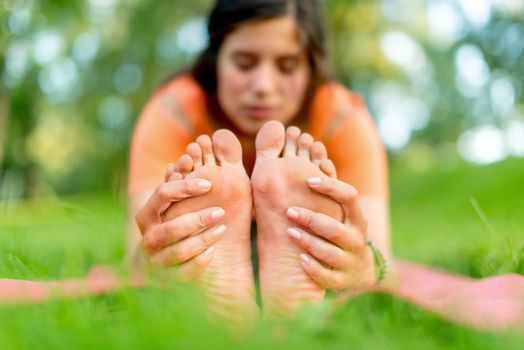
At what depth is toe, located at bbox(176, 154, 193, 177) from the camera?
3.96 ft

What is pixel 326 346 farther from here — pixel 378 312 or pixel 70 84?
pixel 70 84

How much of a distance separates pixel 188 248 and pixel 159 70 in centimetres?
1442

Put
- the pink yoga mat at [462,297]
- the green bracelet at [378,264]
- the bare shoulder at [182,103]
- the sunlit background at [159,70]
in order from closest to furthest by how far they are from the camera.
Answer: the pink yoga mat at [462,297] < the green bracelet at [378,264] < the bare shoulder at [182,103] < the sunlit background at [159,70]

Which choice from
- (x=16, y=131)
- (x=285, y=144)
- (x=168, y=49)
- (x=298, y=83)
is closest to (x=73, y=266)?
(x=285, y=144)

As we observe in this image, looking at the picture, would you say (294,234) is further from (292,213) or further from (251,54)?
(251,54)

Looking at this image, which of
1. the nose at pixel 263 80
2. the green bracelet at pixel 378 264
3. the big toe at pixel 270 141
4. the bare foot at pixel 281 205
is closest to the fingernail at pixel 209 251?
the bare foot at pixel 281 205

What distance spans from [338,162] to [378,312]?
48.4 inches

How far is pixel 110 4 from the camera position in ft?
43.0

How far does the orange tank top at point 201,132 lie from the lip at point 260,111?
0.28 metres

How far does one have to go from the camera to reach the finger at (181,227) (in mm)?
1143

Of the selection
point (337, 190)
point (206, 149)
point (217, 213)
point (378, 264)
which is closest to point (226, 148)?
point (206, 149)

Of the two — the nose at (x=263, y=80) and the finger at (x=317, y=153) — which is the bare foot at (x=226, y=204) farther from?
the nose at (x=263, y=80)

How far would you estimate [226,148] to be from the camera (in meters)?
1.24

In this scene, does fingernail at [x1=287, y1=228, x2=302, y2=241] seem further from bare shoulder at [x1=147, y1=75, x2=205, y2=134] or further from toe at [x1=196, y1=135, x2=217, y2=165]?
bare shoulder at [x1=147, y1=75, x2=205, y2=134]
